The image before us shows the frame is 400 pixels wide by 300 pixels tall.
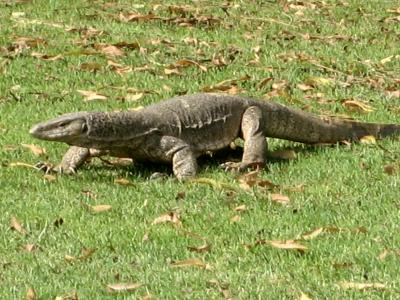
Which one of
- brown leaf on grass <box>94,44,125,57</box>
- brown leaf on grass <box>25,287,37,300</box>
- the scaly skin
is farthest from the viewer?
brown leaf on grass <box>94,44,125,57</box>

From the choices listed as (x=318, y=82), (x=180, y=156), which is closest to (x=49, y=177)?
(x=180, y=156)

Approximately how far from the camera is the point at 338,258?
23.1 ft

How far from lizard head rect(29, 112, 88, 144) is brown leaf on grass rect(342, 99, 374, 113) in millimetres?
3370

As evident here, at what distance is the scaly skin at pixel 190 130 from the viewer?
8.95 metres

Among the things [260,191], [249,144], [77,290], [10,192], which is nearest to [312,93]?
[249,144]

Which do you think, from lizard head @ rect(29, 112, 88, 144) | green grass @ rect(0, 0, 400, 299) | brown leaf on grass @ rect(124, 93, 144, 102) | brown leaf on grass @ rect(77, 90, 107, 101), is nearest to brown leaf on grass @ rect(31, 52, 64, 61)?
green grass @ rect(0, 0, 400, 299)

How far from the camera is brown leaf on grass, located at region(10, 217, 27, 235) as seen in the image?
7.54m

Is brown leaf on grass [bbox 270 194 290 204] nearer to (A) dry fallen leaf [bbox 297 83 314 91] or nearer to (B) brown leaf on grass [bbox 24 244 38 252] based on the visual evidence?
(B) brown leaf on grass [bbox 24 244 38 252]

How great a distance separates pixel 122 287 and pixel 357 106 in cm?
537

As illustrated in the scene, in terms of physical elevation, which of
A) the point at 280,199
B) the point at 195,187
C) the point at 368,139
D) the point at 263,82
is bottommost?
the point at 263,82

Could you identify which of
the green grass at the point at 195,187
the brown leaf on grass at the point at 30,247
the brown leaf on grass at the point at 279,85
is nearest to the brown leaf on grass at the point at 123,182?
the green grass at the point at 195,187

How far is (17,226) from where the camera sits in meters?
7.61

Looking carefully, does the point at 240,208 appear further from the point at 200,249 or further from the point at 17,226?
the point at 17,226

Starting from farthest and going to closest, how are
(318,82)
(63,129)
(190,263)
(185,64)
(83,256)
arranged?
(185,64) → (318,82) → (63,129) → (83,256) → (190,263)
